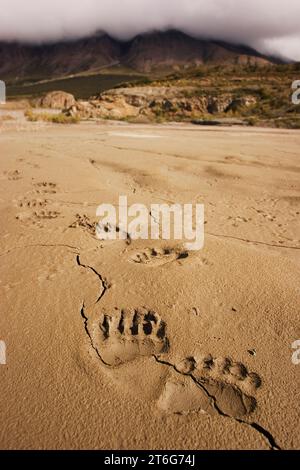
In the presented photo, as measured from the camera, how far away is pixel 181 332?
147cm

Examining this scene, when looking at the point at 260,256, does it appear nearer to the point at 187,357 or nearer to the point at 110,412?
the point at 187,357

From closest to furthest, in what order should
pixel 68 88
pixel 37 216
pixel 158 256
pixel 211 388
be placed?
1. pixel 211 388
2. pixel 158 256
3. pixel 37 216
4. pixel 68 88

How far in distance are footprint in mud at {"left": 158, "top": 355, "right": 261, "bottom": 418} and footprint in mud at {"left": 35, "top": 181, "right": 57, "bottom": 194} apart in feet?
7.88

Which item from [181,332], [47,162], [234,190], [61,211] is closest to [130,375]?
[181,332]

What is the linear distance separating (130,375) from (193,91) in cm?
1908

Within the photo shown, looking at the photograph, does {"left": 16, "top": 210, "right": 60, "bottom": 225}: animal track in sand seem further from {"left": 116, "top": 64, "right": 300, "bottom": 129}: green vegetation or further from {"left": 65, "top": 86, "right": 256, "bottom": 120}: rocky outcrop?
{"left": 65, "top": 86, "right": 256, "bottom": 120}: rocky outcrop

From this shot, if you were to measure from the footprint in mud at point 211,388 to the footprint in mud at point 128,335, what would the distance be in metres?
0.16

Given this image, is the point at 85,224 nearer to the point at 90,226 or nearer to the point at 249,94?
the point at 90,226

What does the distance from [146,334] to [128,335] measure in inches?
3.1

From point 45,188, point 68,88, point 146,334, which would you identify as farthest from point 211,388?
point 68,88

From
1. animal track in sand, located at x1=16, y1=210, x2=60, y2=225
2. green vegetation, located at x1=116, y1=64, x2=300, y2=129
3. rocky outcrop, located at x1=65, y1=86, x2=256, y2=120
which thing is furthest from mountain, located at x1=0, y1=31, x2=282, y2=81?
animal track in sand, located at x1=16, y1=210, x2=60, y2=225

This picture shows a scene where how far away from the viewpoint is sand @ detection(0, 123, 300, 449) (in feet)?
3.64

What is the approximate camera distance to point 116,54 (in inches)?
5320

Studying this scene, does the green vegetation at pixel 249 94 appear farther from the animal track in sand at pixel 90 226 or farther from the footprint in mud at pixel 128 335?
the footprint in mud at pixel 128 335
